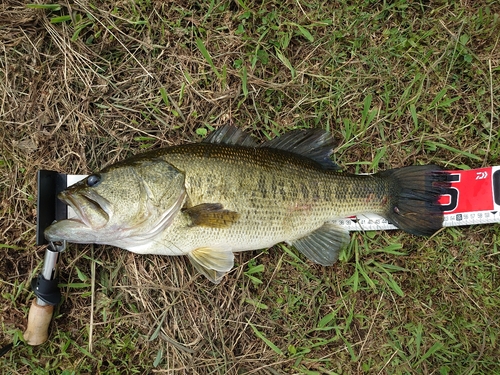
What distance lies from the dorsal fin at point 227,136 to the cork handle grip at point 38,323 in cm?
169

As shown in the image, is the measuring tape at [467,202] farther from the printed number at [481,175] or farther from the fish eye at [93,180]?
the fish eye at [93,180]

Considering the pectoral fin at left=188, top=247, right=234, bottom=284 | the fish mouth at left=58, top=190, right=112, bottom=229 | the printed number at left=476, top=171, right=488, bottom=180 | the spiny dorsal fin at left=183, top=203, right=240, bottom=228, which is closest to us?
the fish mouth at left=58, top=190, right=112, bottom=229

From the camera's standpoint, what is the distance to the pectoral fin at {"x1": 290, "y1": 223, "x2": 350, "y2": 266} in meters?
2.99

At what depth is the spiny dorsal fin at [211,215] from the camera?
8.55ft

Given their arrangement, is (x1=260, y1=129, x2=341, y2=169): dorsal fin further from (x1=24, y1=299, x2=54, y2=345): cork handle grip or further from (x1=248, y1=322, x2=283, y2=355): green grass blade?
(x1=24, y1=299, x2=54, y2=345): cork handle grip

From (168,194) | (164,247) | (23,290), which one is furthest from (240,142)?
(23,290)

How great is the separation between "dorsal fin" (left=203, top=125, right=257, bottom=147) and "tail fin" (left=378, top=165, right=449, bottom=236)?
3.60ft

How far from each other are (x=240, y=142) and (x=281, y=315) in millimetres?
1400

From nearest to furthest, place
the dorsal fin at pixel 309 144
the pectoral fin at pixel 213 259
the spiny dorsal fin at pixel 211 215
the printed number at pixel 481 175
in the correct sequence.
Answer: the spiny dorsal fin at pixel 211 215 < the pectoral fin at pixel 213 259 < the dorsal fin at pixel 309 144 < the printed number at pixel 481 175

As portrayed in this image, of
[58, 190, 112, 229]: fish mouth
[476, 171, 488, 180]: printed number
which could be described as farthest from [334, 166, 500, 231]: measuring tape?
[58, 190, 112, 229]: fish mouth

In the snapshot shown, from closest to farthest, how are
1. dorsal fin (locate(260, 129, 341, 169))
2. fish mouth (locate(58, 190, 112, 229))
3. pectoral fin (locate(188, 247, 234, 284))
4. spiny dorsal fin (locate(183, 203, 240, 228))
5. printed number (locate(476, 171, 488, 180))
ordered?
1. fish mouth (locate(58, 190, 112, 229))
2. spiny dorsal fin (locate(183, 203, 240, 228))
3. pectoral fin (locate(188, 247, 234, 284))
4. dorsal fin (locate(260, 129, 341, 169))
5. printed number (locate(476, 171, 488, 180))

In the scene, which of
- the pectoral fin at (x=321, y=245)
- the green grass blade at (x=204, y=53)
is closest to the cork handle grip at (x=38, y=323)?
the pectoral fin at (x=321, y=245)

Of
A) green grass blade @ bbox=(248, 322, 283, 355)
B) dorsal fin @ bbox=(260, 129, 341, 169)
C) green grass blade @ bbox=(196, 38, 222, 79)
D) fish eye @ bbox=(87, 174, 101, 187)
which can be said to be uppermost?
green grass blade @ bbox=(196, 38, 222, 79)

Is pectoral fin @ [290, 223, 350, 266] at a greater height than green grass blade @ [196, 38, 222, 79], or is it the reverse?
green grass blade @ [196, 38, 222, 79]
